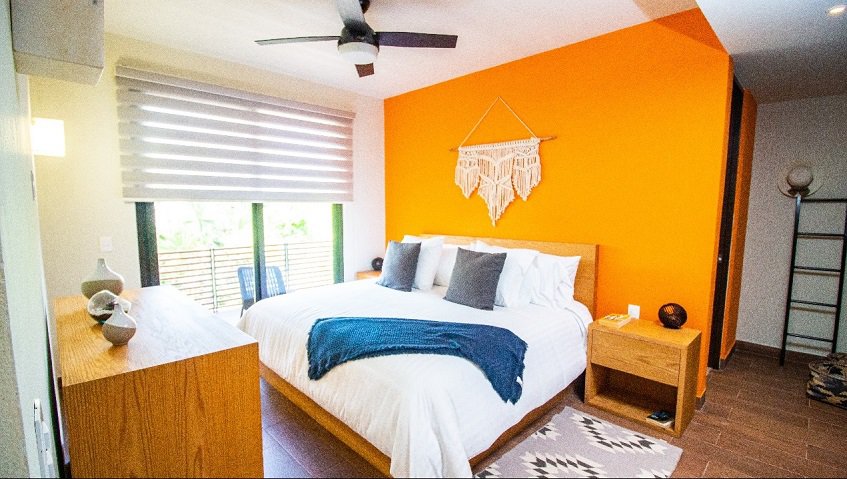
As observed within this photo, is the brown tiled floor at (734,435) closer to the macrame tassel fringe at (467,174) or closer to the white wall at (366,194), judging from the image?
the macrame tassel fringe at (467,174)

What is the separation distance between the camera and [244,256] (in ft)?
11.0

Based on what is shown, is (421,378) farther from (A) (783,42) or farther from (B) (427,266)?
(A) (783,42)

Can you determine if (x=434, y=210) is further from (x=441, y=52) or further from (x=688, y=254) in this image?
(x=688, y=254)

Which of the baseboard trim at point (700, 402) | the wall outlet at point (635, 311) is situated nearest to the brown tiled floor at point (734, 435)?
the baseboard trim at point (700, 402)

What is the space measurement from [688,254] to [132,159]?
3.87 meters

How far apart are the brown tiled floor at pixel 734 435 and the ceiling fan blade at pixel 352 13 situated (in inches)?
73.6

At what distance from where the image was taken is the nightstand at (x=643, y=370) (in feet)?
6.40

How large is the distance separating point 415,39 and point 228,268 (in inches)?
98.9

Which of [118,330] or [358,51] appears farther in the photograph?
[358,51]

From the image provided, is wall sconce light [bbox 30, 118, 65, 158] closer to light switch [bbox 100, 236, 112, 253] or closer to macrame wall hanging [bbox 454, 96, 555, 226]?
light switch [bbox 100, 236, 112, 253]

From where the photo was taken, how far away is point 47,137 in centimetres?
216

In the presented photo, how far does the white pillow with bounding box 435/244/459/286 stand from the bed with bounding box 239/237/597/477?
0.35 metres

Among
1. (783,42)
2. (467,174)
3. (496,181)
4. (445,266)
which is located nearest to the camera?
(783,42)

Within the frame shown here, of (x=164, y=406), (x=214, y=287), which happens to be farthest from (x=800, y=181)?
(x=214, y=287)
